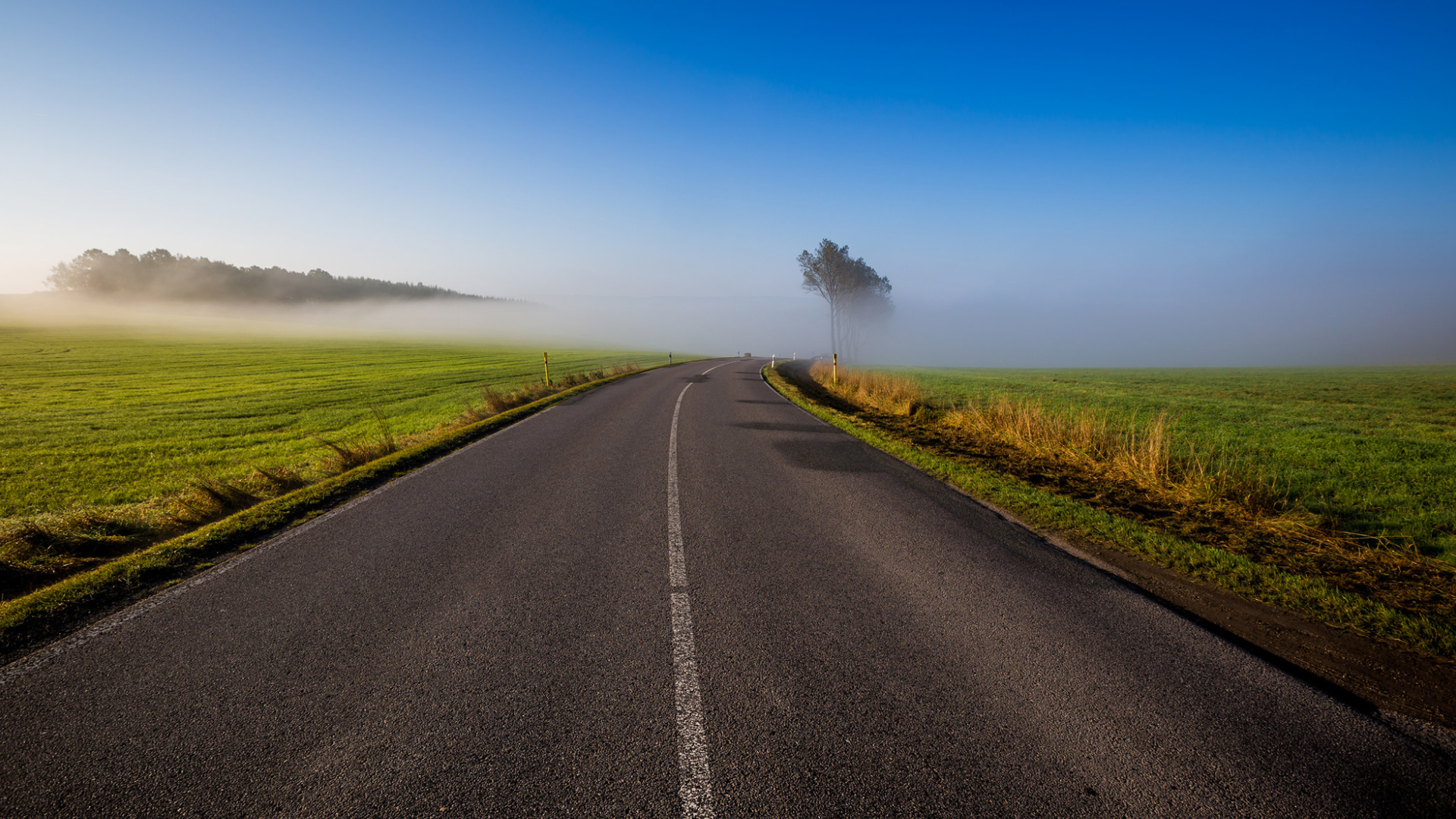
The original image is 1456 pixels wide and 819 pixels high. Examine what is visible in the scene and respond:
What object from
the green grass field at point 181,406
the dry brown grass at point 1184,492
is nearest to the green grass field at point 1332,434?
the dry brown grass at point 1184,492

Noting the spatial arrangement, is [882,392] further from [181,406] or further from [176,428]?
[181,406]

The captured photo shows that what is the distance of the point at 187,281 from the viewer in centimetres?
10494

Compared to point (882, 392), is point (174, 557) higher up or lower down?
lower down

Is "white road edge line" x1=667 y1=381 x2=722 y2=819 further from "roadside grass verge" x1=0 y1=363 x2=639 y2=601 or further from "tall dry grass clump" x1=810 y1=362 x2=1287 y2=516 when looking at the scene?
"tall dry grass clump" x1=810 y1=362 x2=1287 y2=516

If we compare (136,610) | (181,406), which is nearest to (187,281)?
(181,406)

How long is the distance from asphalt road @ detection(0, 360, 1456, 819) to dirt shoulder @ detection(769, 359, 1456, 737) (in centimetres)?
22

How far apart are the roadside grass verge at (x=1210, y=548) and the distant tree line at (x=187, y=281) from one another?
14236cm

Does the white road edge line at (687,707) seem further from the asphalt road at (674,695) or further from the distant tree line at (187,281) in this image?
the distant tree line at (187,281)

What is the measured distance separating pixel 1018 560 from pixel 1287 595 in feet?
6.73

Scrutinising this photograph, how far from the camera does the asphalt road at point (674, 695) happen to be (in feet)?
7.87

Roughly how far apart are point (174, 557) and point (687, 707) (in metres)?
5.46

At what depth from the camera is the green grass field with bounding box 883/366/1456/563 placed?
6.81 m

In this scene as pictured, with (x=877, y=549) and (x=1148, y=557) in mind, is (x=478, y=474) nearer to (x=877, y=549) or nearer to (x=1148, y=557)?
(x=877, y=549)

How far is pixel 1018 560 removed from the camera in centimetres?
512
